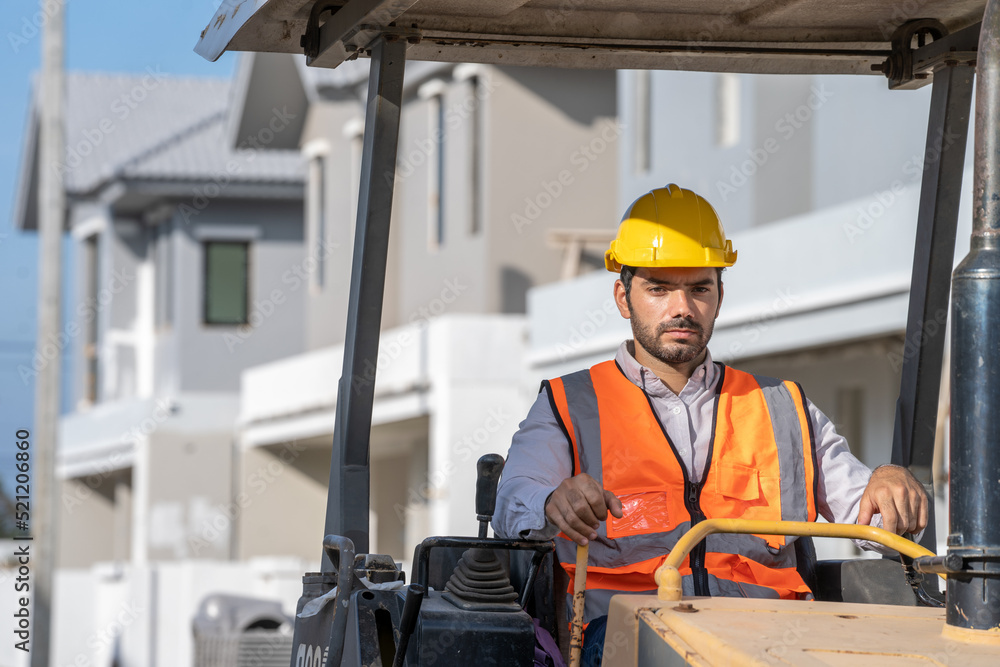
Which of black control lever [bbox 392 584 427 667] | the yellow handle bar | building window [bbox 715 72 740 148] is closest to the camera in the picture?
the yellow handle bar

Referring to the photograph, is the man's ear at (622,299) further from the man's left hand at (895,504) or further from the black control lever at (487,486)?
the man's left hand at (895,504)

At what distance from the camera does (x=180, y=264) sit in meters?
28.2

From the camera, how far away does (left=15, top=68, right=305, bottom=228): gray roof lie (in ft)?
91.9

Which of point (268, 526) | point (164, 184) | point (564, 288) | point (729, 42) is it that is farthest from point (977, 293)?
point (164, 184)

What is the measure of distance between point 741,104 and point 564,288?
3014 millimetres

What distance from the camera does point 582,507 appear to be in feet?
11.4

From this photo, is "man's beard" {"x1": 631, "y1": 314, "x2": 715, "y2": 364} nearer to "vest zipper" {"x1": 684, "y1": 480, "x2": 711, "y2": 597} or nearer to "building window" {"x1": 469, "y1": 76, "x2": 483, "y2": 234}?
"vest zipper" {"x1": 684, "y1": 480, "x2": 711, "y2": 597}

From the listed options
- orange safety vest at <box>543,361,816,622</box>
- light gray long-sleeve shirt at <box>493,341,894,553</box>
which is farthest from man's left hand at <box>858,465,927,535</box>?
orange safety vest at <box>543,361,816,622</box>

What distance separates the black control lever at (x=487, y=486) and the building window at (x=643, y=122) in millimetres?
15502

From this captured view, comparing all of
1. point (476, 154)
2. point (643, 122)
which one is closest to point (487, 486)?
point (643, 122)

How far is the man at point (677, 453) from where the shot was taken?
3.91m

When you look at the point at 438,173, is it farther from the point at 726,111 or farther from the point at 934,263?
the point at 934,263

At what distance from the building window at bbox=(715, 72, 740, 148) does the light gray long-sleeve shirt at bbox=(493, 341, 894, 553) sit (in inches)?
557

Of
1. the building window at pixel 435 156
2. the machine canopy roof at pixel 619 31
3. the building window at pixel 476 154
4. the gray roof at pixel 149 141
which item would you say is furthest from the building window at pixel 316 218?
the machine canopy roof at pixel 619 31
